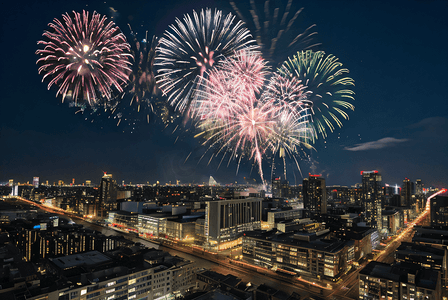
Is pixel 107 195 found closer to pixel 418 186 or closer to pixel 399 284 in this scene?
pixel 399 284

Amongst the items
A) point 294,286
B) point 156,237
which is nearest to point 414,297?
point 294,286

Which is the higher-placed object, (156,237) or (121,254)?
(121,254)

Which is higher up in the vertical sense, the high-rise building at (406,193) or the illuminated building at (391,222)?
the high-rise building at (406,193)

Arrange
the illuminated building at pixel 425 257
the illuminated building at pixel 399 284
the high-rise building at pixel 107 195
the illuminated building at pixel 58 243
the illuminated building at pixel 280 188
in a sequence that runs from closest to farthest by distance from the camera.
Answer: the illuminated building at pixel 399 284
the illuminated building at pixel 425 257
the illuminated building at pixel 58 243
the high-rise building at pixel 107 195
the illuminated building at pixel 280 188

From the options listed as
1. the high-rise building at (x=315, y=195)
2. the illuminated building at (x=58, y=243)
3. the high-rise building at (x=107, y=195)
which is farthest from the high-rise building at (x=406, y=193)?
the high-rise building at (x=107, y=195)

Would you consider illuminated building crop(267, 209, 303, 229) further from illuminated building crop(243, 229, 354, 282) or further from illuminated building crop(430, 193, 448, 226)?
illuminated building crop(430, 193, 448, 226)

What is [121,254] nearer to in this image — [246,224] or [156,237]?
[156,237]

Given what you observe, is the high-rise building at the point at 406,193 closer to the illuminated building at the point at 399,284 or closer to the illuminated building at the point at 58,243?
the illuminated building at the point at 399,284

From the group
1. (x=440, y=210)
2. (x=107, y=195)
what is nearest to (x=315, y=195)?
(x=440, y=210)
